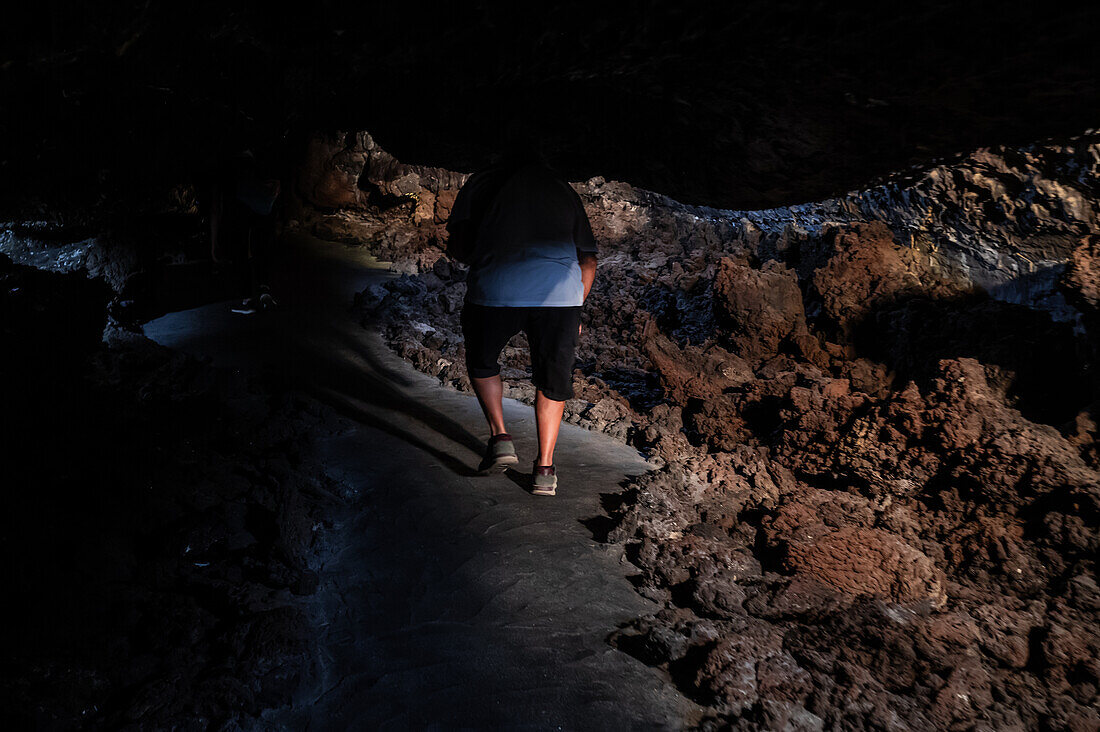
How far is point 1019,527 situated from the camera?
240 centimetres

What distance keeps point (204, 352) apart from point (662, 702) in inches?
165

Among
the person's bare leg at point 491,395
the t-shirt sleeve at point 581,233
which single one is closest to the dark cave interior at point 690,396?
the t-shirt sleeve at point 581,233

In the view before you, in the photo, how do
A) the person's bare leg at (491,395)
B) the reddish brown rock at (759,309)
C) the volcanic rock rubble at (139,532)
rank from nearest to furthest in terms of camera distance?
the volcanic rock rubble at (139,532) < the person's bare leg at (491,395) < the reddish brown rock at (759,309)

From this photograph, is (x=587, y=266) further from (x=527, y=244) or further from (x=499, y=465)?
(x=499, y=465)

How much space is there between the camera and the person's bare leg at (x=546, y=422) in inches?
110

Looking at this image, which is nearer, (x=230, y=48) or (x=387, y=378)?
(x=230, y=48)

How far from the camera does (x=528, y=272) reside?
8.69 feet

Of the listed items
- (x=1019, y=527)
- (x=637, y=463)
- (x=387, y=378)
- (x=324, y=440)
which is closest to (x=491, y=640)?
(x=637, y=463)

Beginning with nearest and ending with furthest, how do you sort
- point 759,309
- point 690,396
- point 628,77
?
point 628,77
point 690,396
point 759,309

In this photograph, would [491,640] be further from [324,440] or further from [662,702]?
[324,440]

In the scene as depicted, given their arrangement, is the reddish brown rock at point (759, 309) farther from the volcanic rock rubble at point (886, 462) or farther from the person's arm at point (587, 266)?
the person's arm at point (587, 266)

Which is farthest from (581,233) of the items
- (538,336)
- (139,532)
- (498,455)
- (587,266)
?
(139,532)

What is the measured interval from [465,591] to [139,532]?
47.8 inches

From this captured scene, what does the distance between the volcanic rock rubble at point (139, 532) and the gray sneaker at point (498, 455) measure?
0.68 metres
